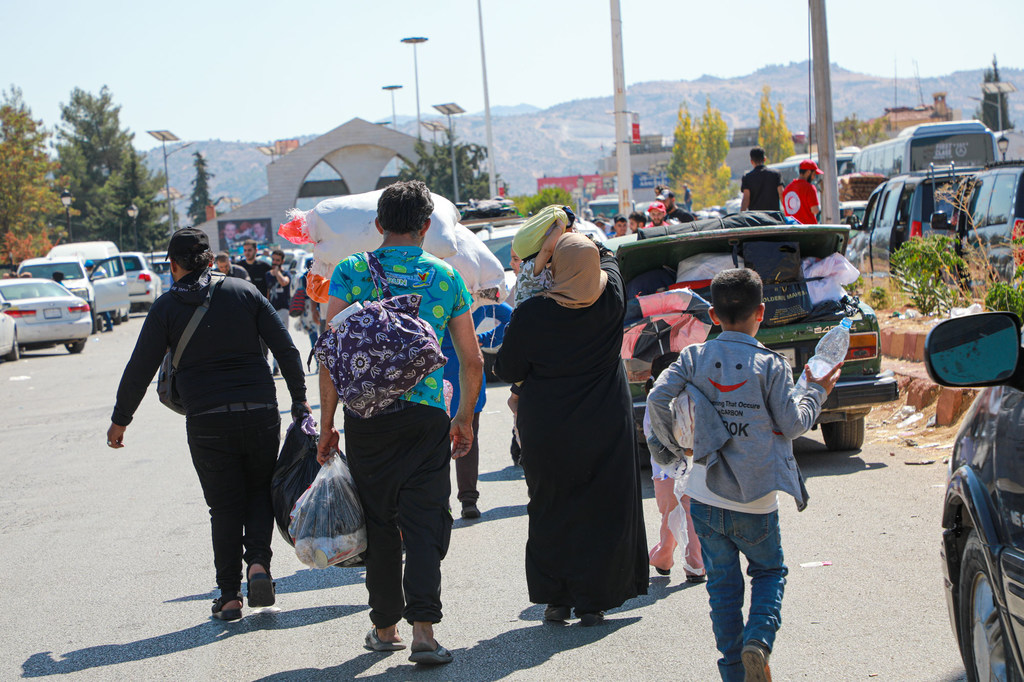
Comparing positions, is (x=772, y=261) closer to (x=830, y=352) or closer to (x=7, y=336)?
(x=830, y=352)

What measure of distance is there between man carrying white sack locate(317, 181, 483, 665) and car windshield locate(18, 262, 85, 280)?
91.4 ft

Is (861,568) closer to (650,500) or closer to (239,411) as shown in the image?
(650,500)

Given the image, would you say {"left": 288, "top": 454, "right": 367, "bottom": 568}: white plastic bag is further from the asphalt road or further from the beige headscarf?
the beige headscarf

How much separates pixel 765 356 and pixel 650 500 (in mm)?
3810

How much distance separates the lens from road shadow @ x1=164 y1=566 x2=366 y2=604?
605 centimetres

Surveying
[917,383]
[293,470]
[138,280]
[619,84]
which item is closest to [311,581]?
[293,470]

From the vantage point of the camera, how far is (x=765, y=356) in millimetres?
3896

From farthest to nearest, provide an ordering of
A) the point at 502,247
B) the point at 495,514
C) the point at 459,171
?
the point at 459,171 → the point at 502,247 → the point at 495,514

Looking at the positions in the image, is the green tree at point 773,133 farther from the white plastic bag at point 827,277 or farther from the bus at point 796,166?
the white plastic bag at point 827,277

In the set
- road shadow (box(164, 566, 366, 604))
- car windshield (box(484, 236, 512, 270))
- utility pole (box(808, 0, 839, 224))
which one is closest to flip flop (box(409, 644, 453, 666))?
road shadow (box(164, 566, 366, 604))

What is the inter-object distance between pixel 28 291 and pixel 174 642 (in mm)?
21229

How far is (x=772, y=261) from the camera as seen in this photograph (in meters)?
8.11

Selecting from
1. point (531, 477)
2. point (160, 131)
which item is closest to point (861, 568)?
point (531, 477)

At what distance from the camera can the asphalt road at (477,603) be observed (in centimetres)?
460
